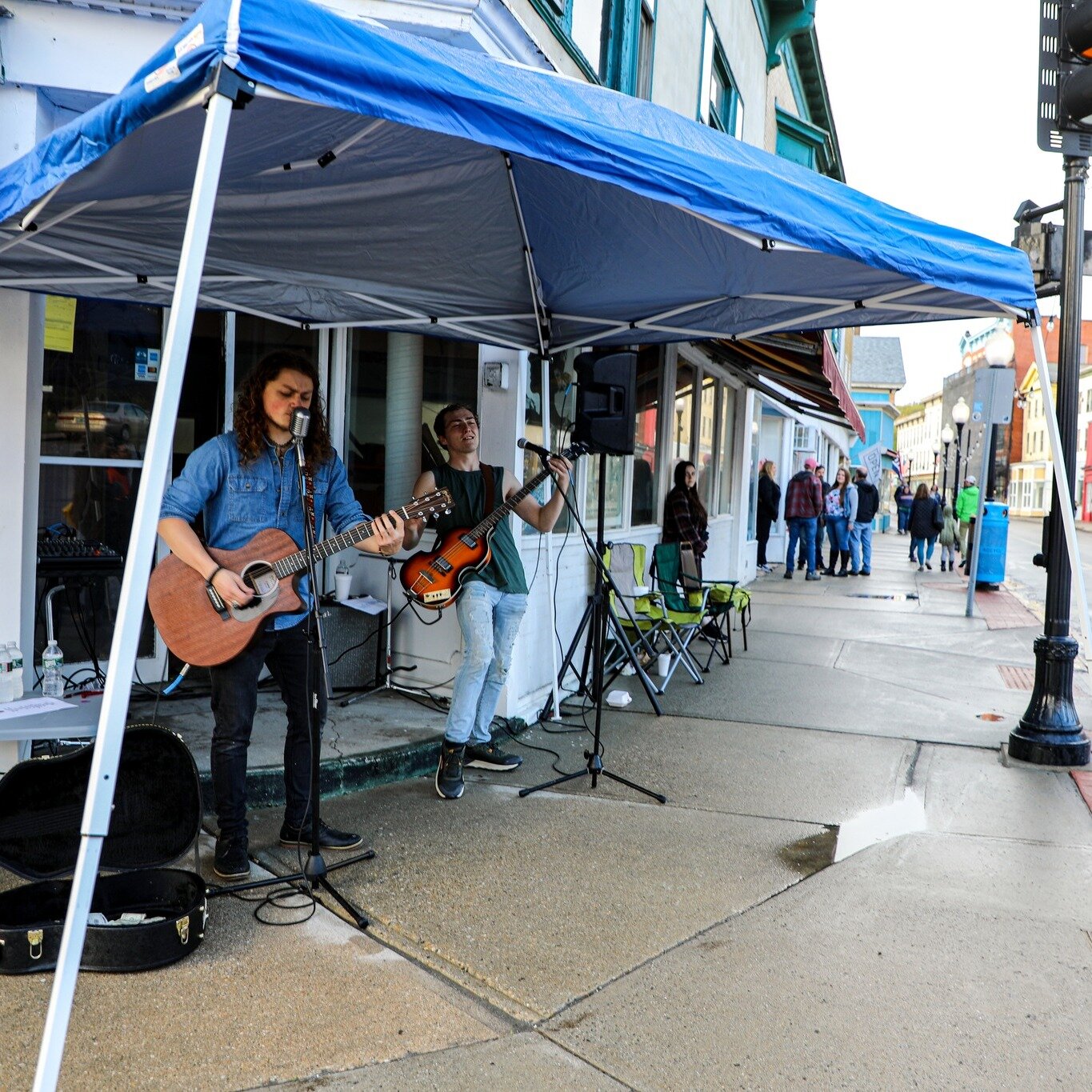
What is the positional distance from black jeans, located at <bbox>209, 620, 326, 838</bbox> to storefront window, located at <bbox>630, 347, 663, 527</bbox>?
538 centimetres

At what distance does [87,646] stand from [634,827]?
326 centimetres

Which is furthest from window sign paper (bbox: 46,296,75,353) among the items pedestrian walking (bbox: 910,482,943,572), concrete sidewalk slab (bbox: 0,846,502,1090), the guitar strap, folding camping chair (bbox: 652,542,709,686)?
pedestrian walking (bbox: 910,482,943,572)

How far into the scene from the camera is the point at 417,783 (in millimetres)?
5180

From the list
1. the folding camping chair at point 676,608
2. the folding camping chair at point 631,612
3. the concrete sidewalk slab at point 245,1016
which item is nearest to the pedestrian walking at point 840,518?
the folding camping chair at point 676,608

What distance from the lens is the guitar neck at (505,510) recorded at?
507 cm

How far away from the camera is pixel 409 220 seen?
447cm

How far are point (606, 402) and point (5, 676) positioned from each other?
9.83ft

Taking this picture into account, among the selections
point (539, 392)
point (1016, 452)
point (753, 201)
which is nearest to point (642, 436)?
point (539, 392)

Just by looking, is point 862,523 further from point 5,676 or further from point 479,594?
point 5,676

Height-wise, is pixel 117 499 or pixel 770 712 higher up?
pixel 117 499

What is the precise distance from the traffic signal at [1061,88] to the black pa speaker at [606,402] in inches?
108

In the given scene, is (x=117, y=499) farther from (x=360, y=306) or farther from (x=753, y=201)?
(x=753, y=201)

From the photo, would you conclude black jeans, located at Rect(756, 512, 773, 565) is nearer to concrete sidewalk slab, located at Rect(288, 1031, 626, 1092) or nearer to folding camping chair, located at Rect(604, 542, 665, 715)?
folding camping chair, located at Rect(604, 542, 665, 715)

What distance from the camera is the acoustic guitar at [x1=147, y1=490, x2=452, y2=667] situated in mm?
3695
